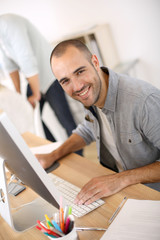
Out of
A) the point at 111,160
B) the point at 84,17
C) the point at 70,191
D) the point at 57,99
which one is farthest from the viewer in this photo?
the point at 84,17

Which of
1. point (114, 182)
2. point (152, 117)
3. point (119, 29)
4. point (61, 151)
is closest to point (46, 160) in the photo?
point (61, 151)

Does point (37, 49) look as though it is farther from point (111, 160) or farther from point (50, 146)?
point (111, 160)

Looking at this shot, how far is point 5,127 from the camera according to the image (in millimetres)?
592

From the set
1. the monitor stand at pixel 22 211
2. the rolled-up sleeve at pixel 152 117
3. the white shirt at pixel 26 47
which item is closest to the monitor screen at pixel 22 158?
the monitor stand at pixel 22 211

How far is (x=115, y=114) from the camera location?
99 centimetres

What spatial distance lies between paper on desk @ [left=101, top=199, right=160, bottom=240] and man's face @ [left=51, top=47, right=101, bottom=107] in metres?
0.46

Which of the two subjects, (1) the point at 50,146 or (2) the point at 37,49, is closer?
(1) the point at 50,146

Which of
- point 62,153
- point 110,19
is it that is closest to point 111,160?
point 62,153

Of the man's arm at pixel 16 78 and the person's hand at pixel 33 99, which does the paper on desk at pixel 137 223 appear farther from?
the man's arm at pixel 16 78

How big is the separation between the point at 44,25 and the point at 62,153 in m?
2.06

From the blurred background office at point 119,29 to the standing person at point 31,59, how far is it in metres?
0.38

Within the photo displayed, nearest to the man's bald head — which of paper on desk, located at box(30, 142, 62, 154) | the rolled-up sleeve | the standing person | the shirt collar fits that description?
the shirt collar

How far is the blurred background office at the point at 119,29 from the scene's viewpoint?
88.7 inches

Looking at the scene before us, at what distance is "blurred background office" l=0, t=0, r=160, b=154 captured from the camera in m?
2.25
